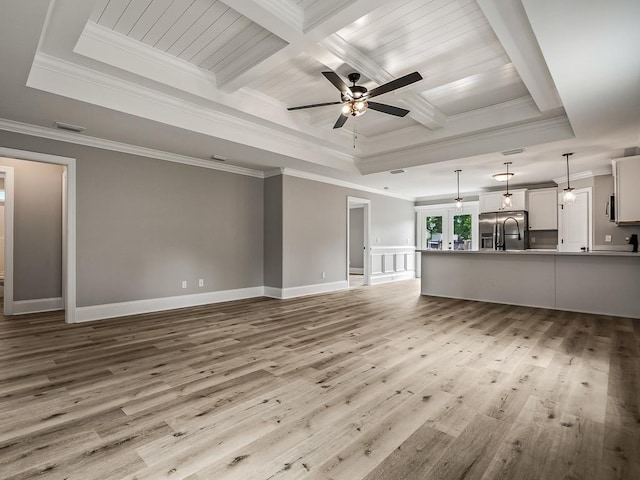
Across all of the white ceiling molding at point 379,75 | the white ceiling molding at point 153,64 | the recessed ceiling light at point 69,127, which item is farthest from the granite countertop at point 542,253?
the recessed ceiling light at point 69,127

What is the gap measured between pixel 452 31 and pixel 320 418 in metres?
3.46

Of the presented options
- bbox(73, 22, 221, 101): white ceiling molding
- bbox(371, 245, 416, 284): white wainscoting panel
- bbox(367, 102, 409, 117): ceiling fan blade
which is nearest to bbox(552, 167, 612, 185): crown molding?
bbox(371, 245, 416, 284): white wainscoting panel

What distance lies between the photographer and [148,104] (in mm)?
3869

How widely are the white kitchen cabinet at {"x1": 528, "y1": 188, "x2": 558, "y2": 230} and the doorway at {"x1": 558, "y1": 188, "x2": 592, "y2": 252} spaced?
0.33m

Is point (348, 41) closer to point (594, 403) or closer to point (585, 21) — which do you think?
point (585, 21)

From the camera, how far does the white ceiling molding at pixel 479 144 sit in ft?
15.3

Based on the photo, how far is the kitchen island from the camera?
16.6 feet

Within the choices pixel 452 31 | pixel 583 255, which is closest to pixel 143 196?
pixel 452 31

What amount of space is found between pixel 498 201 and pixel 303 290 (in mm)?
5511

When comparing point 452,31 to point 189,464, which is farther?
point 452,31

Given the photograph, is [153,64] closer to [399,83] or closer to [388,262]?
[399,83]

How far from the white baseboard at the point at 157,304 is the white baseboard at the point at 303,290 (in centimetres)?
29

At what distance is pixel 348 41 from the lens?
327 centimetres

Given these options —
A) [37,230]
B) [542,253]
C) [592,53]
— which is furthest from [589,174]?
[37,230]
